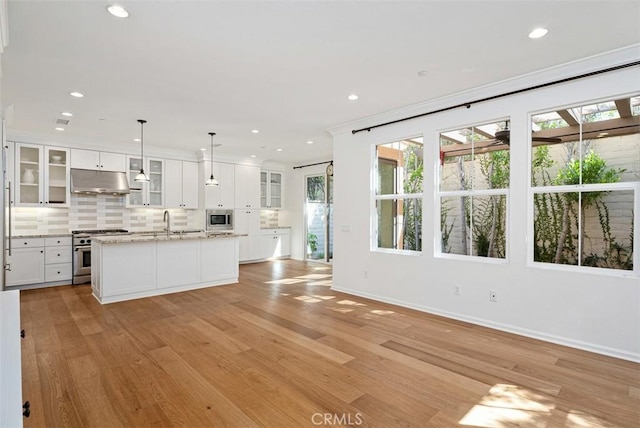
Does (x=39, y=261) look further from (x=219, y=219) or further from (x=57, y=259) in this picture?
(x=219, y=219)

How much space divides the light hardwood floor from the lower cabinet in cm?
153

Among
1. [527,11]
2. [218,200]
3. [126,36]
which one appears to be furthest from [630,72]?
[218,200]

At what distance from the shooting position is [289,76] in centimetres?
346

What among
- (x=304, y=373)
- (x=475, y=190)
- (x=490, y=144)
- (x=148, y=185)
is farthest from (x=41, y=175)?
(x=490, y=144)

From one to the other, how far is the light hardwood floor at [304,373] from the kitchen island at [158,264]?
57cm

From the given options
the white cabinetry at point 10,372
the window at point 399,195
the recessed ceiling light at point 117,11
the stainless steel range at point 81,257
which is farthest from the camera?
the stainless steel range at point 81,257

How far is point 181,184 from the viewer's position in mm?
7523

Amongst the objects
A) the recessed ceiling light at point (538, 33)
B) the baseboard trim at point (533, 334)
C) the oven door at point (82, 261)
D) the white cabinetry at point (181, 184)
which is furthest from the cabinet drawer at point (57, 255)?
the recessed ceiling light at point (538, 33)

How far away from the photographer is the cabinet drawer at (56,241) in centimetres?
565

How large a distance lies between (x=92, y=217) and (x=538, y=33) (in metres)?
7.51

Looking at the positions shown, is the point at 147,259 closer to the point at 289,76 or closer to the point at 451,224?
the point at 289,76

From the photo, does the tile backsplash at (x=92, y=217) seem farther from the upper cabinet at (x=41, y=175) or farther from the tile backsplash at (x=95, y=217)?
the upper cabinet at (x=41, y=175)

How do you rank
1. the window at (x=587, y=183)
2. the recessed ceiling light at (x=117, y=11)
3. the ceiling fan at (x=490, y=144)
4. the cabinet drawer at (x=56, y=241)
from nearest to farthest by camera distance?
the recessed ceiling light at (x=117, y=11), the window at (x=587, y=183), the ceiling fan at (x=490, y=144), the cabinet drawer at (x=56, y=241)

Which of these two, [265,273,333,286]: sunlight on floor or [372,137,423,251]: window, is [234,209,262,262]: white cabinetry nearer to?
[265,273,333,286]: sunlight on floor
